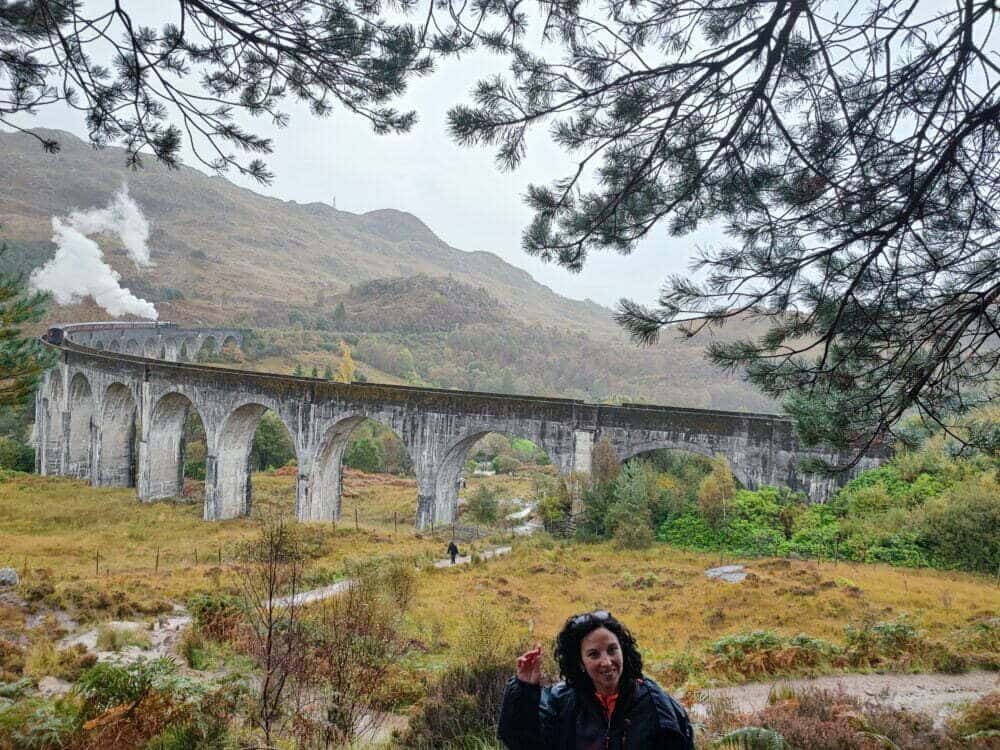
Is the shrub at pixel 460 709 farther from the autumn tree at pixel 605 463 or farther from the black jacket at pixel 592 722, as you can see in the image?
the autumn tree at pixel 605 463

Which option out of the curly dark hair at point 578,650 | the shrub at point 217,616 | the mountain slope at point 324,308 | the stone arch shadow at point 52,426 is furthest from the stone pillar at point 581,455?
the stone arch shadow at point 52,426

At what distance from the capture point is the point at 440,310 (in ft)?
288

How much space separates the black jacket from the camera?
1.86m

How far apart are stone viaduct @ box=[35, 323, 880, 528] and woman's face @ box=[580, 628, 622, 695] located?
1253cm

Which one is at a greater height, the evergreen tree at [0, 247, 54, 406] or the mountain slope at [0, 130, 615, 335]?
the mountain slope at [0, 130, 615, 335]

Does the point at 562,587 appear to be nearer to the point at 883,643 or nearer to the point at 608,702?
the point at 883,643

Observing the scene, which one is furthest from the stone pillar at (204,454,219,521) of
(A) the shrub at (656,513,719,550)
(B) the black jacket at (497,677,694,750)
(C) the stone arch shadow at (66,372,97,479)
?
(B) the black jacket at (497,677,694,750)

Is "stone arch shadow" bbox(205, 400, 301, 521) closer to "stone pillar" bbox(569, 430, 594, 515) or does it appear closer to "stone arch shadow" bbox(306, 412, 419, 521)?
"stone arch shadow" bbox(306, 412, 419, 521)

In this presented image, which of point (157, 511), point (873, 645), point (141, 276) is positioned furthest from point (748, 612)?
point (141, 276)

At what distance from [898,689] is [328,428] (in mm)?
15390

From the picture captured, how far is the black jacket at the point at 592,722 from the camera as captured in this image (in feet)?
6.09

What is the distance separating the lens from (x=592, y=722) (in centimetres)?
196

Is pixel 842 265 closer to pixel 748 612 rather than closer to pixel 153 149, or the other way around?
pixel 153 149

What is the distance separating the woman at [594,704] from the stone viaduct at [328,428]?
12465mm
